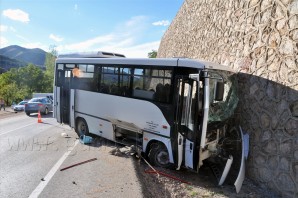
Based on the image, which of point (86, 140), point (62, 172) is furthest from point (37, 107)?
point (62, 172)

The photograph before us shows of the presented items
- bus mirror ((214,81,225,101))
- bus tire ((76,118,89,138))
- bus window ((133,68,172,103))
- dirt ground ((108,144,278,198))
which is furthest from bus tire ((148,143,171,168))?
bus tire ((76,118,89,138))

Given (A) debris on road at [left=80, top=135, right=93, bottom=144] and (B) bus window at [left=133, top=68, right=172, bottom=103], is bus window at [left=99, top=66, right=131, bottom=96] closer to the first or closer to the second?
(B) bus window at [left=133, top=68, right=172, bottom=103]

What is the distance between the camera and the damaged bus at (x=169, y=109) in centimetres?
702

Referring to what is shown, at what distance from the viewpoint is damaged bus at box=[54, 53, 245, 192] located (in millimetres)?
7023

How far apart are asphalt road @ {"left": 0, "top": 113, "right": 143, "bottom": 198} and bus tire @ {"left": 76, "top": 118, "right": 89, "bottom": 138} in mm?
594

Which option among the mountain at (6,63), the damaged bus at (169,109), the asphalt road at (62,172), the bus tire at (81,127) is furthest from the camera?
the mountain at (6,63)

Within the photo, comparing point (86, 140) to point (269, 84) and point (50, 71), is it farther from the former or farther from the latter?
point (50, 71)

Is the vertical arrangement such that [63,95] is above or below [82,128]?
above

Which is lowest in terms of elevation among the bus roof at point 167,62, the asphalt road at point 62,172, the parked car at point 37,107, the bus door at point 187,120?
the parked car at point 37,107

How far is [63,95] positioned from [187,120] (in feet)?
23.4

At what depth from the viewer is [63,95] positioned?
12.2m

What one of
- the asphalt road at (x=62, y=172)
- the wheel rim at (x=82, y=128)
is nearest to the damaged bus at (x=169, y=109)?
the wheel rim at (x=82, y=128)

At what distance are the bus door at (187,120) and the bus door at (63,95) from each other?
241 inches

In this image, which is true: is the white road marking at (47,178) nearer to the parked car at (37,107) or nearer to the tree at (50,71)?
the parked car at (37,107)
